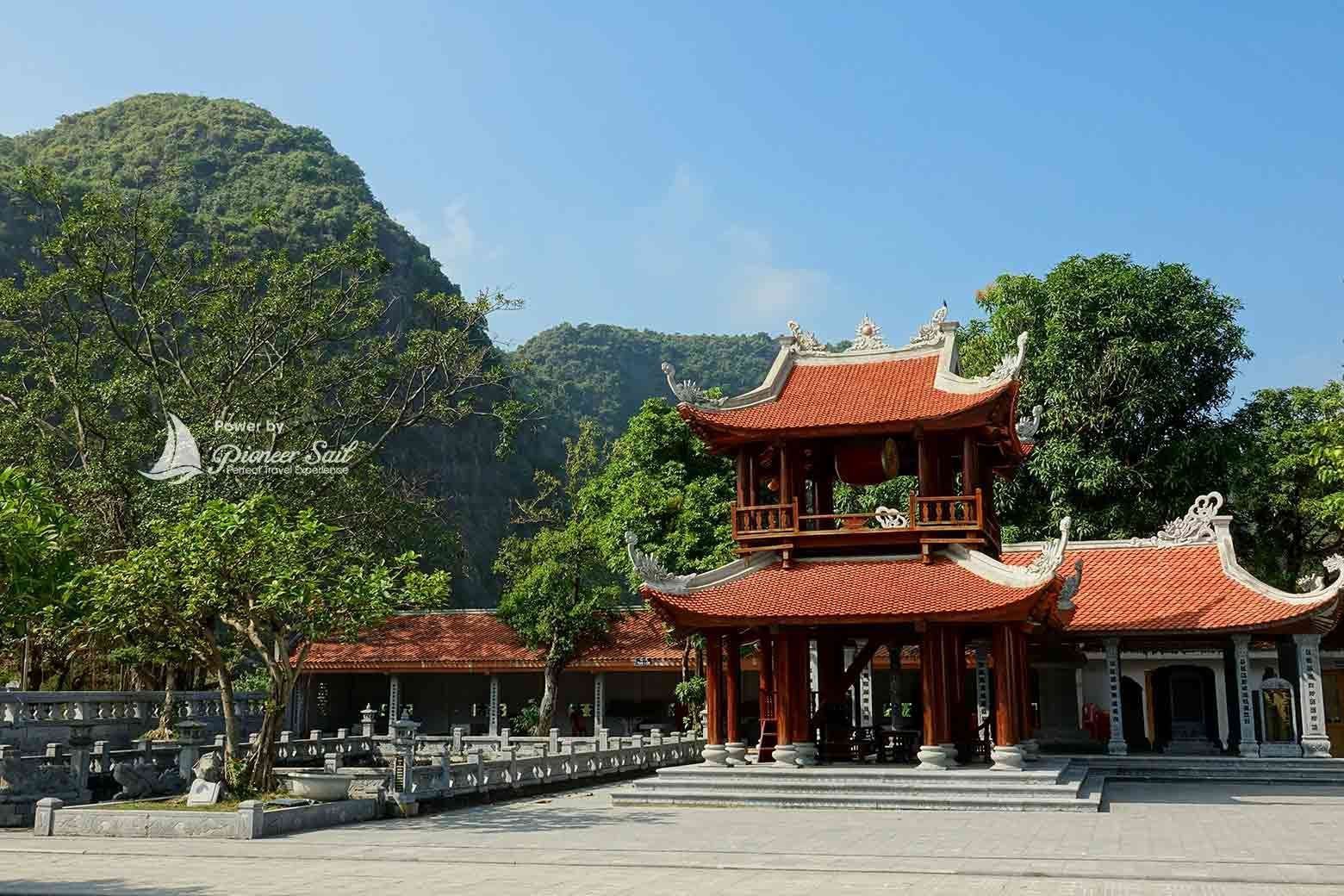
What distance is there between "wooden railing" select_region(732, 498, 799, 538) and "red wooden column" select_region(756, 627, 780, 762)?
1860 millimetres

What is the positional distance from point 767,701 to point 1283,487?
21300 mm

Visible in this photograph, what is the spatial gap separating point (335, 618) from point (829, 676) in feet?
29.8

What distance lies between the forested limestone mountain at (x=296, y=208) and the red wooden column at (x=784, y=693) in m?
35.3

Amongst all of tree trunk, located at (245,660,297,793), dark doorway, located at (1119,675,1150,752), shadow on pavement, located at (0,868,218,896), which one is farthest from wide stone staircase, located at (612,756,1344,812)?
dark doorway, located at (1119,675,1150,752)

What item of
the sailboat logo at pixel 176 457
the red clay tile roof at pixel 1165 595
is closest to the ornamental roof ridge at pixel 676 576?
the red clay tile roof at pixel 1165 595

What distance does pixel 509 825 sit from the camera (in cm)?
1620

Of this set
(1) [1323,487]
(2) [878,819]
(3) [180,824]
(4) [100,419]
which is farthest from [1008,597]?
(4) [100,419]

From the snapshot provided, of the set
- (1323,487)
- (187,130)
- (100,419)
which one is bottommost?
(1323,487)

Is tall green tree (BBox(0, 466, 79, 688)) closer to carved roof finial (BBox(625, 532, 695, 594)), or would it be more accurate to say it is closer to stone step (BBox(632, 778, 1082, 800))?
carved roof finial (BBox(625, 532, 695, 594))

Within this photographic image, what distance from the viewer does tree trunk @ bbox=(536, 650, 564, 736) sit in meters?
32.2

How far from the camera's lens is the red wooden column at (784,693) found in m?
19.8

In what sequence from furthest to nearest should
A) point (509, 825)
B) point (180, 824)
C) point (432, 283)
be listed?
point (432, 283)
point (509, 825)
point (180, 824)

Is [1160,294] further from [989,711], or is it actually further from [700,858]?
[700,858]

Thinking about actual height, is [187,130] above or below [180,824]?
above
